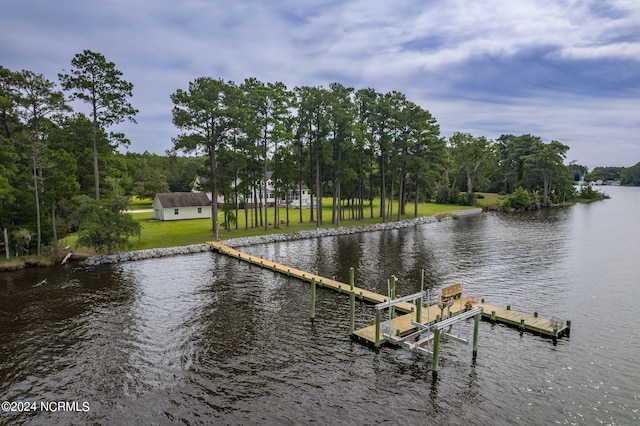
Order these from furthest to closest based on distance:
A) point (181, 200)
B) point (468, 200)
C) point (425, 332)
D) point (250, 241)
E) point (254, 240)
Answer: point (468, 200) → point (181, 200) → point (254, 240) → point (250, 241) → point (425, 332)

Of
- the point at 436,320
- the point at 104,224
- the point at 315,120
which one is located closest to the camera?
the point at 436,320

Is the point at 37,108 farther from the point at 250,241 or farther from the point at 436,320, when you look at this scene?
the point at 436,320

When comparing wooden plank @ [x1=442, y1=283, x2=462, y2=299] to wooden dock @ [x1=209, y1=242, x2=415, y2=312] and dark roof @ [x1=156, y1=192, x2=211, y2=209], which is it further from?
dark roof @ [x1=156, y1=192, x2=211, y2=209]

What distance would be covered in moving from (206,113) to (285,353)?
29810mm

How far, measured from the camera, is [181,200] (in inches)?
2320

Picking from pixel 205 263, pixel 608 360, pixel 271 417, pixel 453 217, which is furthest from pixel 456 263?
pixel 453 217

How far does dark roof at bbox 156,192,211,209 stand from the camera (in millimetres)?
57125

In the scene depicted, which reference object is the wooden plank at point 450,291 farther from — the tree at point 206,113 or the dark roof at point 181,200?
the dark roof at point 181,200

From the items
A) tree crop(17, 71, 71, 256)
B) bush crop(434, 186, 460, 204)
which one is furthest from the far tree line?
bush crop(434, 186, 460, 204)

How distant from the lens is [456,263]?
1367 inches

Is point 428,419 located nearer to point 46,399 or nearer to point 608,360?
point 608,360

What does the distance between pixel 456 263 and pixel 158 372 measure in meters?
26.5

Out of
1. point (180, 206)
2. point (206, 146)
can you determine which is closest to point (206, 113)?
point (206, 146)

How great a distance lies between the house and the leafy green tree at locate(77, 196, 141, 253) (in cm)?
2134
